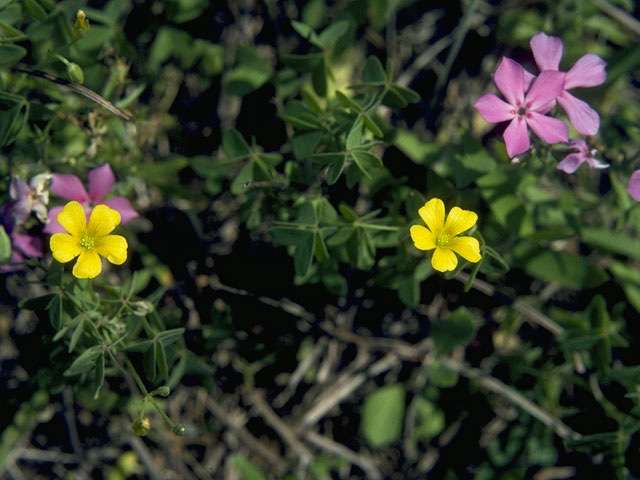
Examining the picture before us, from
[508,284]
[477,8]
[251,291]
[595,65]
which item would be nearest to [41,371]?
[251,291]

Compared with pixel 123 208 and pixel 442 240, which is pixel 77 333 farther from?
pixel 442 240

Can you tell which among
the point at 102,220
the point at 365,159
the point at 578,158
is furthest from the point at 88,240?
the point at 578,158

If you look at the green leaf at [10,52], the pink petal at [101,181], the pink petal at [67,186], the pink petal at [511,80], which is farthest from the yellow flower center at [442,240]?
the green leaf at [10,52]

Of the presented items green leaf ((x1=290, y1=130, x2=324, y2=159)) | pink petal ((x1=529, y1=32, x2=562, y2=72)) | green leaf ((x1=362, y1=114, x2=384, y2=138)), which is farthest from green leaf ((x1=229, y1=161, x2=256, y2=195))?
pink petal ((x1=529, y1=32, x2=562, y2=72))

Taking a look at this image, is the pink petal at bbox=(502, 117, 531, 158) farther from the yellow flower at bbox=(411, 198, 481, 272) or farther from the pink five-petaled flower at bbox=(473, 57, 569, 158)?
the yellow flower at bbox=(411, 198, 481, 272)

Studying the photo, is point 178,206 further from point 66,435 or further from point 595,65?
point 595,65
